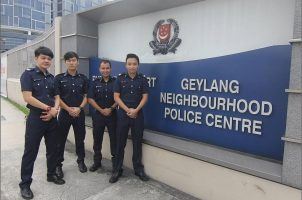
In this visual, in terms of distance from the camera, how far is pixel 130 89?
362 centimetres

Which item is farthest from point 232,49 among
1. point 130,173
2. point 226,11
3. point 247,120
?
point 130,173

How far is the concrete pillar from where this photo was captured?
7.97 ft

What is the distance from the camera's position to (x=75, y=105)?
3873mm

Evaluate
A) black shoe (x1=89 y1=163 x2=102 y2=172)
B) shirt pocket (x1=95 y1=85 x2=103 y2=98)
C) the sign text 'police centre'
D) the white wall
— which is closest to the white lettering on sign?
the sign text 'police centre'

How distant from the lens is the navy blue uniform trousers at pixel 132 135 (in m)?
3.62

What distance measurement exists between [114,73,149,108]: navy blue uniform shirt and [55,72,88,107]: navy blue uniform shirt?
56cm

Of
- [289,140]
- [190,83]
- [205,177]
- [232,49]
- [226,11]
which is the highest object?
[226,11]

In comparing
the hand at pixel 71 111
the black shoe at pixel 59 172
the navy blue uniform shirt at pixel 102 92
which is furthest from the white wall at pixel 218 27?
the black shoe at pixel 59 172

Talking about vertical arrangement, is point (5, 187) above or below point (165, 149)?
below

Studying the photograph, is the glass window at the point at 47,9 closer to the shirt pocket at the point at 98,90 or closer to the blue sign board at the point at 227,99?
the shirt pocket at the point at 98,90

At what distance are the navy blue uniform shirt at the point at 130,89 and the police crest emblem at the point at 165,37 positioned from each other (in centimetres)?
68

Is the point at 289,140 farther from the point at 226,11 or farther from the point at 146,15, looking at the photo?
the point at 146,15

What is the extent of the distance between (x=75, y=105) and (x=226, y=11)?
2174 millimetres

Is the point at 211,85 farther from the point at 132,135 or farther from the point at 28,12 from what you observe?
the point at 28,12
